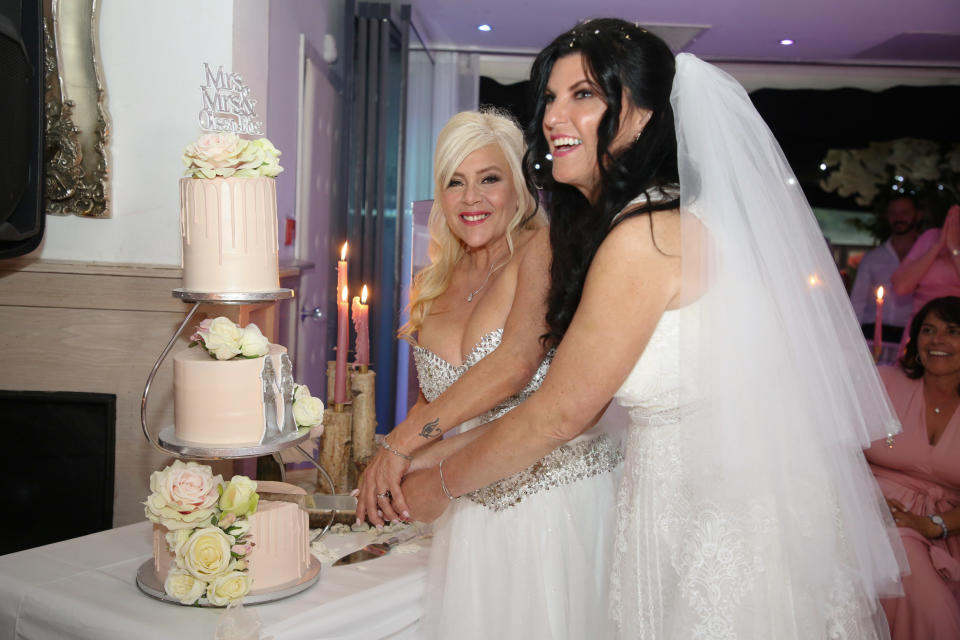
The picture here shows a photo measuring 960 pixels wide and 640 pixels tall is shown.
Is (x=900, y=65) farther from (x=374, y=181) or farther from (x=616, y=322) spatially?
(x=616, y=322)

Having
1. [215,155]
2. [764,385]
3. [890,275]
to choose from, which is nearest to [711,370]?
[764,385]

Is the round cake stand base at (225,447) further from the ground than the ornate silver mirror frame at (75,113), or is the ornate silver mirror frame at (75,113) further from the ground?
the ornate silver mirror frame at (75,113)

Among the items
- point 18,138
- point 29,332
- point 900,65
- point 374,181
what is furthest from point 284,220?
point 900,65

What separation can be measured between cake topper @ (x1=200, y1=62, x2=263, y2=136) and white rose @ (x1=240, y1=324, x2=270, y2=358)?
1.45 ft

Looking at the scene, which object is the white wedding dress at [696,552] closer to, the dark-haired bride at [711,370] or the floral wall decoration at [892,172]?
the dark-haired bride at [711,370]

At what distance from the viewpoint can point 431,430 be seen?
6.42 ft

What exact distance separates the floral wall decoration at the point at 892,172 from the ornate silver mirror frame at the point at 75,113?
6.60 m

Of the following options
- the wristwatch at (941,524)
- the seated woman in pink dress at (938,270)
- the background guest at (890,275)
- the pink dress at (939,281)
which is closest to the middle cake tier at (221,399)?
the wristwatch at (941,524)

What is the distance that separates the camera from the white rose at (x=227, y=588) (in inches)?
62.6

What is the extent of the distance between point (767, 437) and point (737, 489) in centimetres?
10

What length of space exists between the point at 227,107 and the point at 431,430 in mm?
818

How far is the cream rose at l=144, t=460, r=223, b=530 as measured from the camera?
1.61 m

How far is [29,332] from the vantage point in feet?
8.02

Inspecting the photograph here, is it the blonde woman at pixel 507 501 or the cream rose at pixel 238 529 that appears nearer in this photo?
the cream rose at pixel 238 529
